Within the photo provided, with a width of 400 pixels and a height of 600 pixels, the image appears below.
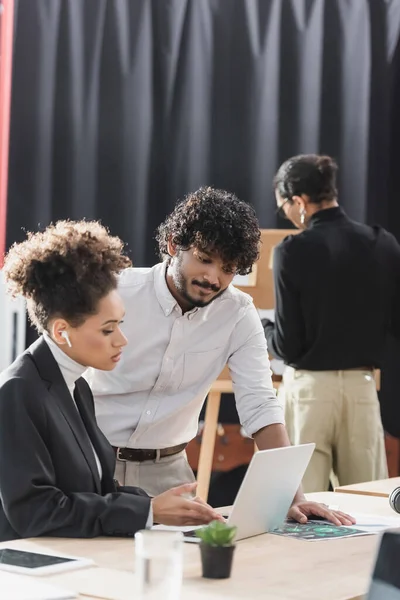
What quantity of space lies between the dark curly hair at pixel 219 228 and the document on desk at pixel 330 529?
2.18 ft

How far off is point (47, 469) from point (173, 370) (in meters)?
0.77

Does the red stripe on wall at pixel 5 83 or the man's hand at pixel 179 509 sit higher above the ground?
the red stripe on wall at pixel 5 83

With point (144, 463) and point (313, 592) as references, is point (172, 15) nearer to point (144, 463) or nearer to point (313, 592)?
point (144, 463)

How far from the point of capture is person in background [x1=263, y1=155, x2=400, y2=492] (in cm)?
366

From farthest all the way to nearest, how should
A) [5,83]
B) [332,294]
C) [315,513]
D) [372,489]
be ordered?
1. [5,83]
2. [332,294]
3. [372,489]
4. [315,513]

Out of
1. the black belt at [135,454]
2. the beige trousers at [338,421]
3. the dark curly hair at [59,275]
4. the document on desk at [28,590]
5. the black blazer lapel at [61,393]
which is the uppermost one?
the dark curly hair at [59,275]

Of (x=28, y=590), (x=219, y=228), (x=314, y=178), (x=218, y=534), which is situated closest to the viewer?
(x=28, y=590)

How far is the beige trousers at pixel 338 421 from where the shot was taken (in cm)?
370

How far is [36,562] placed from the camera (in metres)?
1.75

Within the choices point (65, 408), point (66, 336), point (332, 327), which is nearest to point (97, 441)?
point (65, 408)

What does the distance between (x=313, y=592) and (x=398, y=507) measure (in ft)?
2.64

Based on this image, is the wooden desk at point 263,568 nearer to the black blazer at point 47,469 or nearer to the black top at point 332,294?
the black blazer at point 47,469

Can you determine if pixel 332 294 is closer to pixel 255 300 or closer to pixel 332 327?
pixel 332 327

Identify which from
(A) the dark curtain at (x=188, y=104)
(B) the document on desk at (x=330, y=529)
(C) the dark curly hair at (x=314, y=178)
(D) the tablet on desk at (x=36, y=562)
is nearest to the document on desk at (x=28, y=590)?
(D) the tablet on desk at (x=36, y=562)
